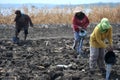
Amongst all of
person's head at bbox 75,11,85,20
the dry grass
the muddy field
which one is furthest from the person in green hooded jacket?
the dry grass

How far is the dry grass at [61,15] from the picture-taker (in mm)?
21719

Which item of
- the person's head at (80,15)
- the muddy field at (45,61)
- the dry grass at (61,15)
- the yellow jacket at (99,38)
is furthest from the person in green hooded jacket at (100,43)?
the dry grass at (61,15)

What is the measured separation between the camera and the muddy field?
938 centimetres

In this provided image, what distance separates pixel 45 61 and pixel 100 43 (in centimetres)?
239

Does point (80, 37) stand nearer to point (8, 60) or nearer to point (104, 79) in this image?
point (8, 60)

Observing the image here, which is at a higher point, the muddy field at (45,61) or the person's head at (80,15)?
the person's head at (80,15)

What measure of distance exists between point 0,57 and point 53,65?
78.9 inches

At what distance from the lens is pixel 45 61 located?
36.5 feet

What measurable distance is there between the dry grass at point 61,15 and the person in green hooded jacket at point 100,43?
38.7 feet

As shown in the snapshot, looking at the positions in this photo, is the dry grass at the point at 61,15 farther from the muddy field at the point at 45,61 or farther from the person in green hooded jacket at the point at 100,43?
the person in green hooded jacket at the point at 100,43

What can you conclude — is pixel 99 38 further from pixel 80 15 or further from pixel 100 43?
pixel 80 15

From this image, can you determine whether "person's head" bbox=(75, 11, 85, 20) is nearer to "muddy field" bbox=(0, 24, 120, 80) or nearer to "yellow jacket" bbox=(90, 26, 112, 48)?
"muddy field" bbox=(0, 24, 120, 80)

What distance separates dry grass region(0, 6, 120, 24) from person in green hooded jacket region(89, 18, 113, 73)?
11809 mm

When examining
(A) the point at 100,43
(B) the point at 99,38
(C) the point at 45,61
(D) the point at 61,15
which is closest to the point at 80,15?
(C) the point at 45,61
